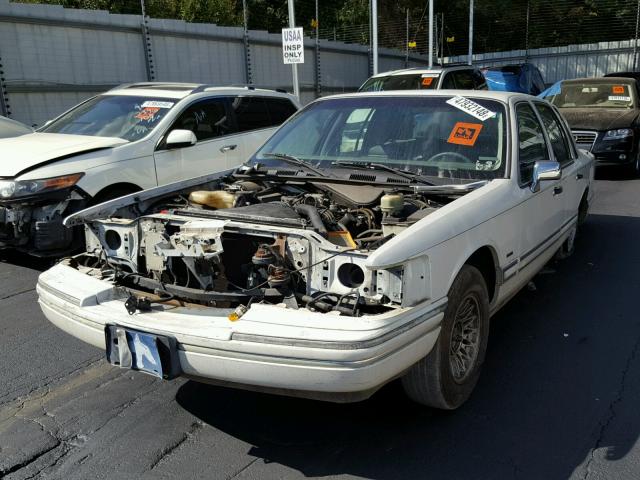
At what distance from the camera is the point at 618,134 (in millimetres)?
9992

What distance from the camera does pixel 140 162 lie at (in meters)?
6.19

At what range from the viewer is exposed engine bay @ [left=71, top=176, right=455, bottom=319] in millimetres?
2811

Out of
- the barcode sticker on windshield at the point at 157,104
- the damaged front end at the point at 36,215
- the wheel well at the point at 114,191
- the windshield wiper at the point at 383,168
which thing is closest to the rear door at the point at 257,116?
the barcode sticker on windshield at the point at 157,104

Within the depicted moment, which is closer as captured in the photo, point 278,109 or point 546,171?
point 546,171

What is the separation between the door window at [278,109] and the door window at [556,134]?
391cm

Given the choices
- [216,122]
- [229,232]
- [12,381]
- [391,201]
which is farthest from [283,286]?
[216,122]

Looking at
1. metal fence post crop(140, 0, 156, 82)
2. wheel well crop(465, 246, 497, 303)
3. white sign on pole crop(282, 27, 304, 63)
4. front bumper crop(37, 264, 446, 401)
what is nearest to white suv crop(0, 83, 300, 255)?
front bumper crop(37, 264, 446, 401)

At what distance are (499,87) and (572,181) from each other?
13.8m

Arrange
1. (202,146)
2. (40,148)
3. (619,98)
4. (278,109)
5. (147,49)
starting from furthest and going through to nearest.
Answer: (147,49) → (619,98) → (278,109) → (202,146) → (40,148)

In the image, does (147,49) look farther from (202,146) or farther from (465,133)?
(465,133)

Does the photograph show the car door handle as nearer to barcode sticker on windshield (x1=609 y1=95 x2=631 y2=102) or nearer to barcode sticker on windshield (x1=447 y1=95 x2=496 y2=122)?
barcode sticker on windshield (x1=447 y1=95 x2=496 y2=122)

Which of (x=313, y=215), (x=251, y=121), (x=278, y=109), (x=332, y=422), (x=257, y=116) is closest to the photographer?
(x=332, y=422)

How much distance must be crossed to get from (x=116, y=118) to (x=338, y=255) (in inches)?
189

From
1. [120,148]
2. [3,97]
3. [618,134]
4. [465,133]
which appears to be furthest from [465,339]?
[3,97]
